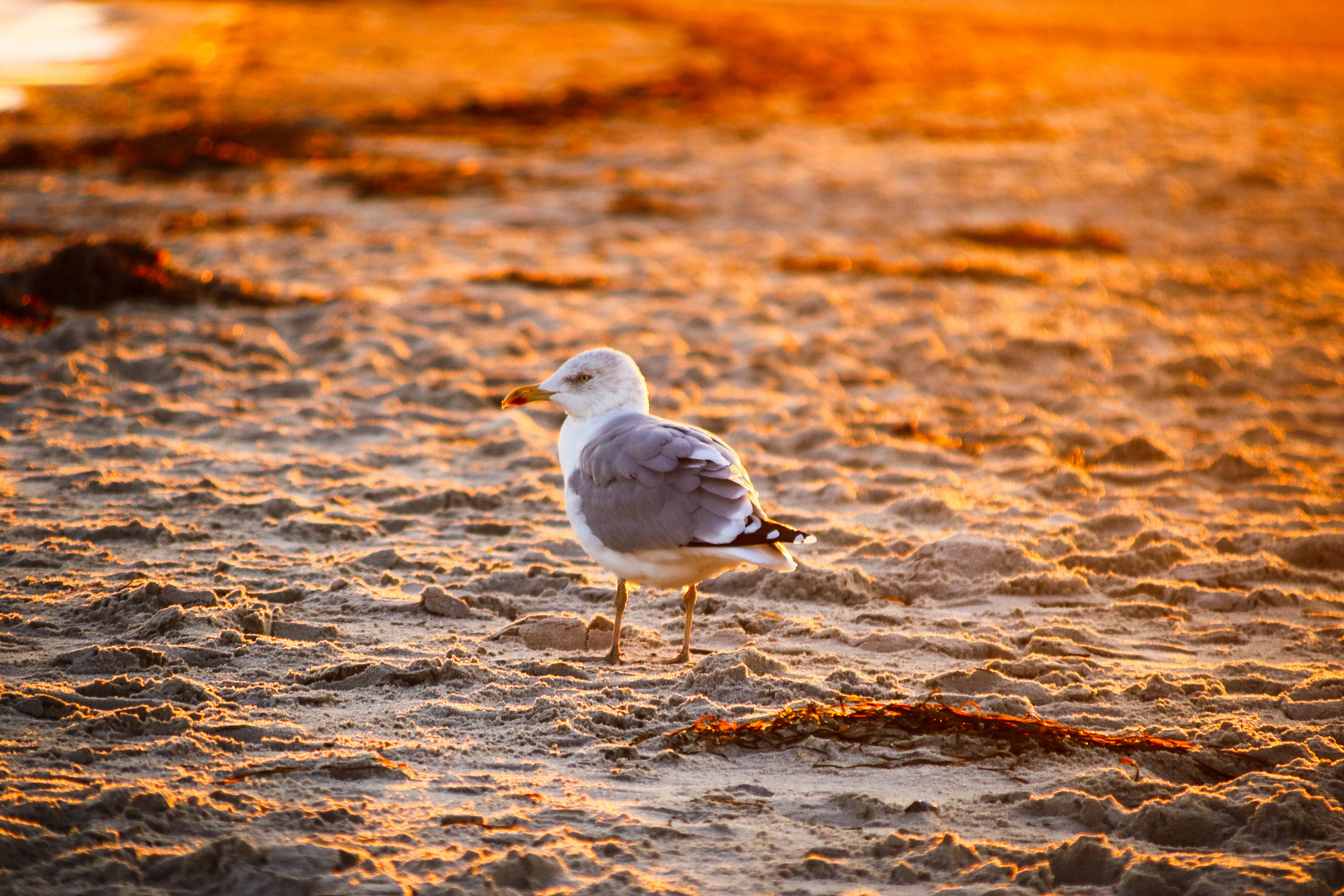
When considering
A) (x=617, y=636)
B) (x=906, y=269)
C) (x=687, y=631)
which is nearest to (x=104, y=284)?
(x=617, y=636)

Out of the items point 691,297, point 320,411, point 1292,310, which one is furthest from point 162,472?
point 1292,310

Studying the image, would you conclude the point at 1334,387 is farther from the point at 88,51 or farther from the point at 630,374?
the point at 88,51

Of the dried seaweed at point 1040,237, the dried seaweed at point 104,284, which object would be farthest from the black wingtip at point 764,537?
the dried seaweed at point 1040,237

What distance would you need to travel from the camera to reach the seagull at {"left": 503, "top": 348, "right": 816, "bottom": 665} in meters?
4.18

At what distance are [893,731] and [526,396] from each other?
6.23 feet

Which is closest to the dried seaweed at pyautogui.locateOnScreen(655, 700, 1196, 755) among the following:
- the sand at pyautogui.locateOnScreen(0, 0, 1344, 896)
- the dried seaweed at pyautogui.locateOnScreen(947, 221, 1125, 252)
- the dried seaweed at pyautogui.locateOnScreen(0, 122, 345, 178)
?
the sand at pyautogui.locateOnScreen(0, 0, 1344, 896)

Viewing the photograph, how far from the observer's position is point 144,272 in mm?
8578

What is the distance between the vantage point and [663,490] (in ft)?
14.2

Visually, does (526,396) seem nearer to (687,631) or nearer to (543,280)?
(687,631)

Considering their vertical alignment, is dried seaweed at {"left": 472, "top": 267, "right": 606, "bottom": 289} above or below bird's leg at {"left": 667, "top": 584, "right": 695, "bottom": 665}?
above

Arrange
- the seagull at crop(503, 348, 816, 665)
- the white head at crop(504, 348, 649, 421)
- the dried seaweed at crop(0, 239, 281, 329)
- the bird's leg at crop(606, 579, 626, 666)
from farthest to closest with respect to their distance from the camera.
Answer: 1. the dried seaweed at crop(0, 239, 281, 329)
2. the white head at crop(504, 348, 649, 421)
3. the bird's leg at crop(606, 579, 626, 666)
4. the seagull at crop(503, 348, 816, 665)

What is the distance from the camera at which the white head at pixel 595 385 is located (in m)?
4.77

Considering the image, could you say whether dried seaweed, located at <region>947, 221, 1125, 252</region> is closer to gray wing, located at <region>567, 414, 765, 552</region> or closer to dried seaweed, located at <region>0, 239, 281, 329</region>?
dried seaweed, located at <region>0, 239, 281, 329</region>

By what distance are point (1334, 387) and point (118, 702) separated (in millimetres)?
7160
